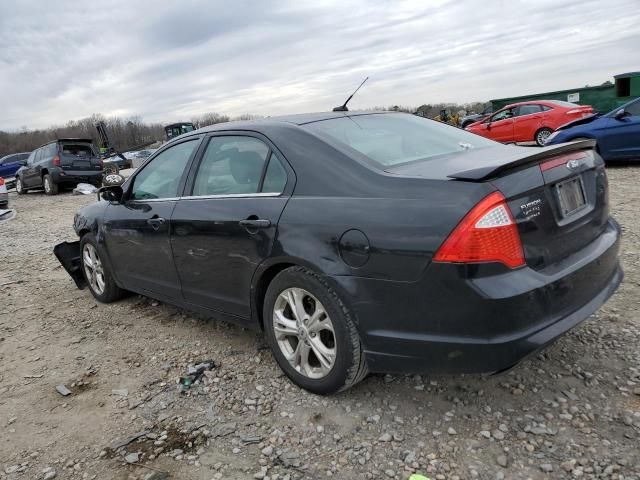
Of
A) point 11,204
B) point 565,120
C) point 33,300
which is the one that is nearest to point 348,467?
point 33,300

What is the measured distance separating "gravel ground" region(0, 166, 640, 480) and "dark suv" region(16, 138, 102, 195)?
1306 centimetres

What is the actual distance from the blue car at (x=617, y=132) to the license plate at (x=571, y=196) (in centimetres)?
824

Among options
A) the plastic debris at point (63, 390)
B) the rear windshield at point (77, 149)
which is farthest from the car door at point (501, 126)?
the plastic debris at point (63, 390)

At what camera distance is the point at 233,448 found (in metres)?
2.54

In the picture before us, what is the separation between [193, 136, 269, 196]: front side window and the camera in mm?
3146

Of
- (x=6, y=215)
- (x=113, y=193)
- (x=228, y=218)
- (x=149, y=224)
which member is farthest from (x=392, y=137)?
(x=6, y=215)

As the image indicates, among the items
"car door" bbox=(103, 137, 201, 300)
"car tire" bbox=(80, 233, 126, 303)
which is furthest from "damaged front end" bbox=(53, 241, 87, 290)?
"car door" bbox=(103, 137, 201, 300)

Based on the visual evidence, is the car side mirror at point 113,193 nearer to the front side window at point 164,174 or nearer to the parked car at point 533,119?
the front side window at point 164,174

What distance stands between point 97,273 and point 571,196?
162 inches

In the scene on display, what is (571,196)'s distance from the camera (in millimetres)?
2541

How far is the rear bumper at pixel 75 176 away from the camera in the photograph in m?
15.5

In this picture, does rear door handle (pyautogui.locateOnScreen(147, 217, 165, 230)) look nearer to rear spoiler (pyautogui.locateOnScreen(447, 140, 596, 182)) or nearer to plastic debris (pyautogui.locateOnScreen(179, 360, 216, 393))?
plastic debris (pyautogui.locateOnScreen(179, 360, 216, 393))

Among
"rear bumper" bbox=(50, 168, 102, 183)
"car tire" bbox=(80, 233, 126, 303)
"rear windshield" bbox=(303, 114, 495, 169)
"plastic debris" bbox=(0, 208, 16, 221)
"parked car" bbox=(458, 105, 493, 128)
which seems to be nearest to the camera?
"rear windshield" bbox=(303, 114, 495, 169)

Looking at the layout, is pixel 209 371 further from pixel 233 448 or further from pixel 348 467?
pixel 348 467
